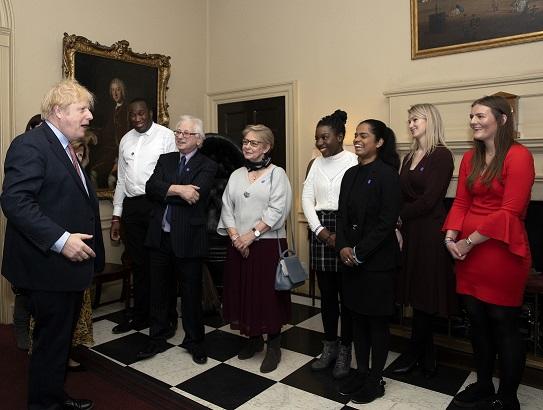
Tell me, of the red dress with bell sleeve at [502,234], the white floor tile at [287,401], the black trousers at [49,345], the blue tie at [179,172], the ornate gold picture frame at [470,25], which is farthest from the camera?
the ornate gold picture frame at [470,25]

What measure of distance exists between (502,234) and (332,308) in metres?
1.16

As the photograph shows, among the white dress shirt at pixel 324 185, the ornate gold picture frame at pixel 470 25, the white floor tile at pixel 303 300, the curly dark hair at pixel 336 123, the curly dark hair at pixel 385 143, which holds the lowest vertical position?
the white floor tile at pixel 303 300

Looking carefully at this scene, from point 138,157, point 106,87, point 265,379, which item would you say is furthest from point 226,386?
point 106,87

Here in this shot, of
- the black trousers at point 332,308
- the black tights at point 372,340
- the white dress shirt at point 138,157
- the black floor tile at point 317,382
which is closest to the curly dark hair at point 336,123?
the black trousers at point 332,308

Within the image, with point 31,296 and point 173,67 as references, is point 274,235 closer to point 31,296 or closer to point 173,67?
point 31,296

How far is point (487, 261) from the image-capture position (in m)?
2.32

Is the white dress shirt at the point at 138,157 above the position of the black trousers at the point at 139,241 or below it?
above

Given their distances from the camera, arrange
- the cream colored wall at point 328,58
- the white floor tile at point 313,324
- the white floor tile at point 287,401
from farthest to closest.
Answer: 1. the cream colored wall at point 328,58
2. the white floor tile at point 313,324
3. the white floor tile at point 287,401

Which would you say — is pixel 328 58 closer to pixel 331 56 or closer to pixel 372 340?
pixel 331 56

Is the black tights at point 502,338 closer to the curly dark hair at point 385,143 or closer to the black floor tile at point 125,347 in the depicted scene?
the curly dark hair at point 385,143

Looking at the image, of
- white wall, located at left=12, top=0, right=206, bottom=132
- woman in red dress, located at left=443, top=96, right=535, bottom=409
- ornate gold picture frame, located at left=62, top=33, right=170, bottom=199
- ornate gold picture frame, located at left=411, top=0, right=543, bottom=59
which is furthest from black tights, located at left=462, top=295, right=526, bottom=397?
white wall, located at left=12, top=0, right=206, bottom=132

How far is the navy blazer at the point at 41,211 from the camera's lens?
75.6 inches

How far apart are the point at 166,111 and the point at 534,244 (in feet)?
12.6

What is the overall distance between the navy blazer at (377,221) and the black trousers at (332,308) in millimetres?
390
